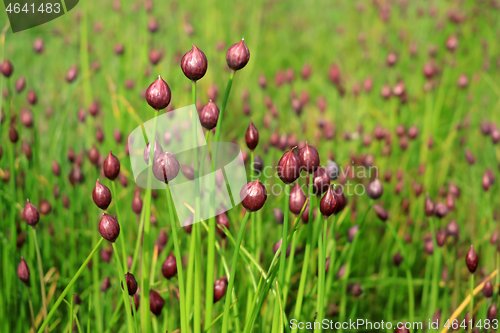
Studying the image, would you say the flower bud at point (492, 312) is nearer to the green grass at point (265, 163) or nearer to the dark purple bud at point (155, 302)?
the green grass at point (265, 163)

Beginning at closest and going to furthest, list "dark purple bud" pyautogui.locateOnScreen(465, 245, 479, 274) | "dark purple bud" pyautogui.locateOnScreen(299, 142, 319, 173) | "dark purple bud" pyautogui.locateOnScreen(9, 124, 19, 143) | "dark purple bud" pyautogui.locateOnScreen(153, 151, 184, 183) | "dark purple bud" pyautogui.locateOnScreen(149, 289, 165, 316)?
"dark purple bud" pyautogui.locateOnScreen(153, 151, 184, 183) < "dark purple bud" pyautogui.locateOnScreen(299, 142, 319, 173) < "dark purple bud" pyautogui.locateOnScreen(149, 289, 165, 316) < "dark purple bud" pyautogui.locateOnScreen(465, 245, 479, 274) < "dark purple bud" pyautogui.locateOnScreen(9, 124, 19, 143)

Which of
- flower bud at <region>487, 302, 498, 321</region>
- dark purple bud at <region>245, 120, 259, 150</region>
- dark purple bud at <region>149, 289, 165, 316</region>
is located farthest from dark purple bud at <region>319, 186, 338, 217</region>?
flower bud at <region>487, 302, 498, 321</region>

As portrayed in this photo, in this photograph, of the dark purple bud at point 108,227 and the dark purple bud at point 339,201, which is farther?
the dark purple bud at point 339,201

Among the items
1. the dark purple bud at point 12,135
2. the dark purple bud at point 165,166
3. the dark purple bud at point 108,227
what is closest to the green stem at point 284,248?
the dark purple bud at point 165,166

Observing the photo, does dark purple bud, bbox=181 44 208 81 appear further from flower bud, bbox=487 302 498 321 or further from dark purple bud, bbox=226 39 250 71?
flower bud, bbox=487 302 498 321

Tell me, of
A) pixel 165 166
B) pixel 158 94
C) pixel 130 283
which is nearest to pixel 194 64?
pixel 158 94

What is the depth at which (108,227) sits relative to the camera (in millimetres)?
703

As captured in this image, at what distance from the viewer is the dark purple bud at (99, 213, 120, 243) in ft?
2.30

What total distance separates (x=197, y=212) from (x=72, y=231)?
86 centimetres

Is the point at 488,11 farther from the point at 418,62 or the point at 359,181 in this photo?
the point at 359,181

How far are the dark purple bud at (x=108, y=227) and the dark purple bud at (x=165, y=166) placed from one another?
14 centimetres

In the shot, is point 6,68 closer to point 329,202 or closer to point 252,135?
point 252,135

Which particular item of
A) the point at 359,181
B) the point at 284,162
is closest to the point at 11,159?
the point at 284,162

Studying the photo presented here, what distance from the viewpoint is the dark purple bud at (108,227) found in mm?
701
